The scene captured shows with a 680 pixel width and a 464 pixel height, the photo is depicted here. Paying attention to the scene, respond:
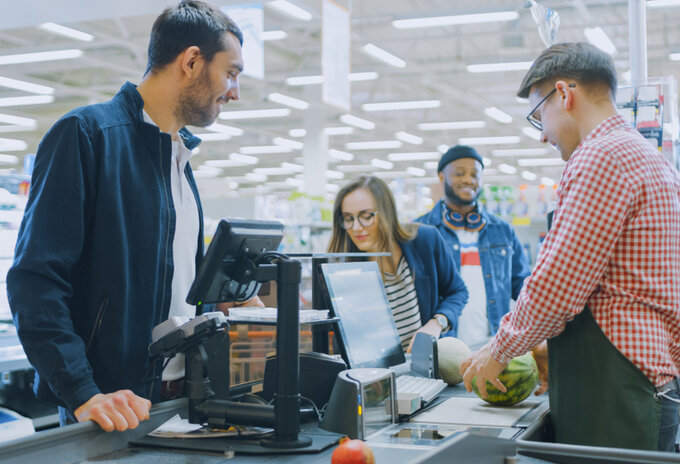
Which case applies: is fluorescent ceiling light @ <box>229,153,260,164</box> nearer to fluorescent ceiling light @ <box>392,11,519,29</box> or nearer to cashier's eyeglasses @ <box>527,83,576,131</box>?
fluorescent ceiling light @ <box>392,11,519,29</box>

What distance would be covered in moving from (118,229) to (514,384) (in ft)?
3.79

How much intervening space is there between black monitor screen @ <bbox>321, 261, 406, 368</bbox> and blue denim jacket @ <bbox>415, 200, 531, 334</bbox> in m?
1.76

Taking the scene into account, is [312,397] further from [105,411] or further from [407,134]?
[407,134]

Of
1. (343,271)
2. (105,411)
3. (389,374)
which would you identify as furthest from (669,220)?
(105,411)

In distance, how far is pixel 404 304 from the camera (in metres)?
2.93

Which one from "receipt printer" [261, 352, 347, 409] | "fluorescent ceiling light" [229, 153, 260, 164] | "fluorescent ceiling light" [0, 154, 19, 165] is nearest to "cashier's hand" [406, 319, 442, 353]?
"receipt printer" [261, 352, 347, 409]

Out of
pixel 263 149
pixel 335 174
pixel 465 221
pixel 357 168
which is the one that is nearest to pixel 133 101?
pixel 465 221

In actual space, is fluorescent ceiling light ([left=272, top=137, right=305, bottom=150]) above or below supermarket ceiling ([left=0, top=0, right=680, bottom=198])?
below

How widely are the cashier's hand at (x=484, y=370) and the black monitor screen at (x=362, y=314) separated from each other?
0.31 meters

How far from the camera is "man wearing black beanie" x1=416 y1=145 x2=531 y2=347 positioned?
12.9ft

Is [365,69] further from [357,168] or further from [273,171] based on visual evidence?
[273,171]

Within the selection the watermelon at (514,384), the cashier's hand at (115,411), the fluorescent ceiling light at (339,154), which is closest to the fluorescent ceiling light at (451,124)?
the fluorescent ceiling light at (339,154)

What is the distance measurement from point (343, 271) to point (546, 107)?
0.77 metres

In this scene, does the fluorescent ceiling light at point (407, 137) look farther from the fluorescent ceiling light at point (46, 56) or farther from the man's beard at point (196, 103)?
the man's beard at point (196, 103)
